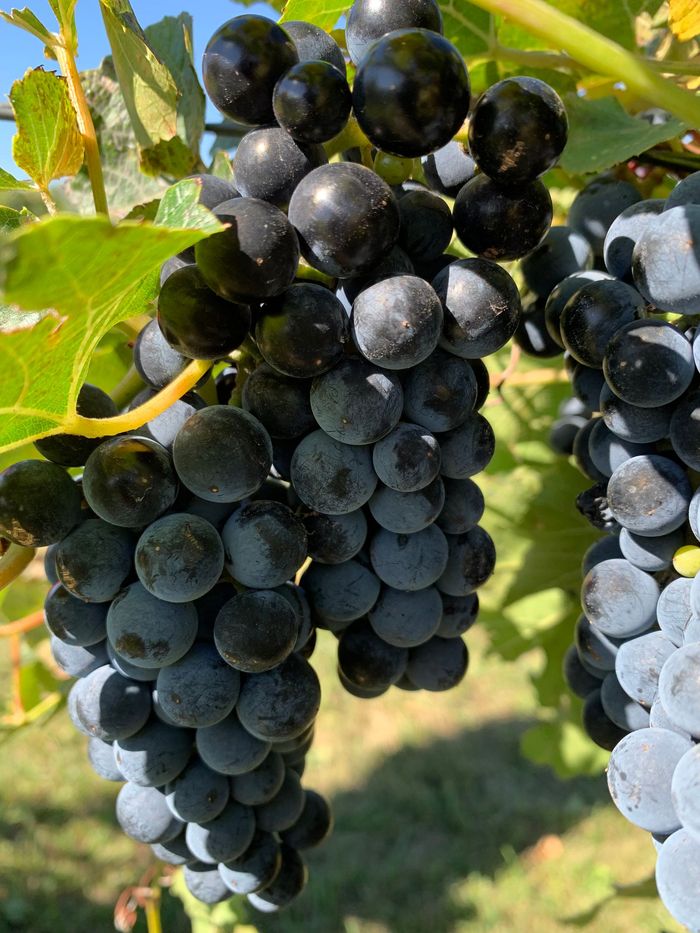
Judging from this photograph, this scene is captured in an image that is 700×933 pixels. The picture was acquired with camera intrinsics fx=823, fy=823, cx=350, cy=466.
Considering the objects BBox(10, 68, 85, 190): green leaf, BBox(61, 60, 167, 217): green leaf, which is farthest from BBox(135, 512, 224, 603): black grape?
BBox(61, 60, 167, 217): green leaf

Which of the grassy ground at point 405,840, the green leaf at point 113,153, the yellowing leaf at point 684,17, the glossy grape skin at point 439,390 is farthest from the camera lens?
the grassy ground at point 405,840

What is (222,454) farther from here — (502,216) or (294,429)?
(502,216)

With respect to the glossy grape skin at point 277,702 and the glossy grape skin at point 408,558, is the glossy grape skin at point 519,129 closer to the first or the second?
the glossy grape skin at point 408,558

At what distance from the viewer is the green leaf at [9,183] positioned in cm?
73

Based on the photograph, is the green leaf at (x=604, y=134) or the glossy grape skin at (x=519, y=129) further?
the green leaf at (x=604, y=134)

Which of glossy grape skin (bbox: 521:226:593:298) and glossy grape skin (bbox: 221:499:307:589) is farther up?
glossy grape skin (bbox: 521:226:593:298)

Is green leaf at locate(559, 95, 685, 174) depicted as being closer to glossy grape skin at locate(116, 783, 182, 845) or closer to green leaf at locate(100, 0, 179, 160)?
green leaf at locate(100, 0, 179, 160)

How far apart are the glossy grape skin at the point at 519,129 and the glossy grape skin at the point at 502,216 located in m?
0.02

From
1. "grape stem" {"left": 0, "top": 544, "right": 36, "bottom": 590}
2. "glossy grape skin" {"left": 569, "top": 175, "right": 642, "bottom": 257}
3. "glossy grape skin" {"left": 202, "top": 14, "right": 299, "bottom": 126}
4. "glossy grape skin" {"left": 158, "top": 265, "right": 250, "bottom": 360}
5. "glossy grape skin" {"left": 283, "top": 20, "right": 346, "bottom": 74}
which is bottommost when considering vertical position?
"grape stem" {"left": 0, "top": 544, "right": 36, "bottom": 590}

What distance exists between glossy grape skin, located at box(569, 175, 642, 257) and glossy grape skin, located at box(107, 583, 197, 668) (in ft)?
1.69

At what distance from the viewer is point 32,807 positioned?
2883 millimetres

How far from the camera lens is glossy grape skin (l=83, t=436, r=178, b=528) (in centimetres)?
63

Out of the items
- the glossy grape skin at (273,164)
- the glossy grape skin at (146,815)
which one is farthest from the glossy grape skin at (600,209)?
the glossy grape skin at (146,815)

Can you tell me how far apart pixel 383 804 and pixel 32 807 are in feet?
4.06
